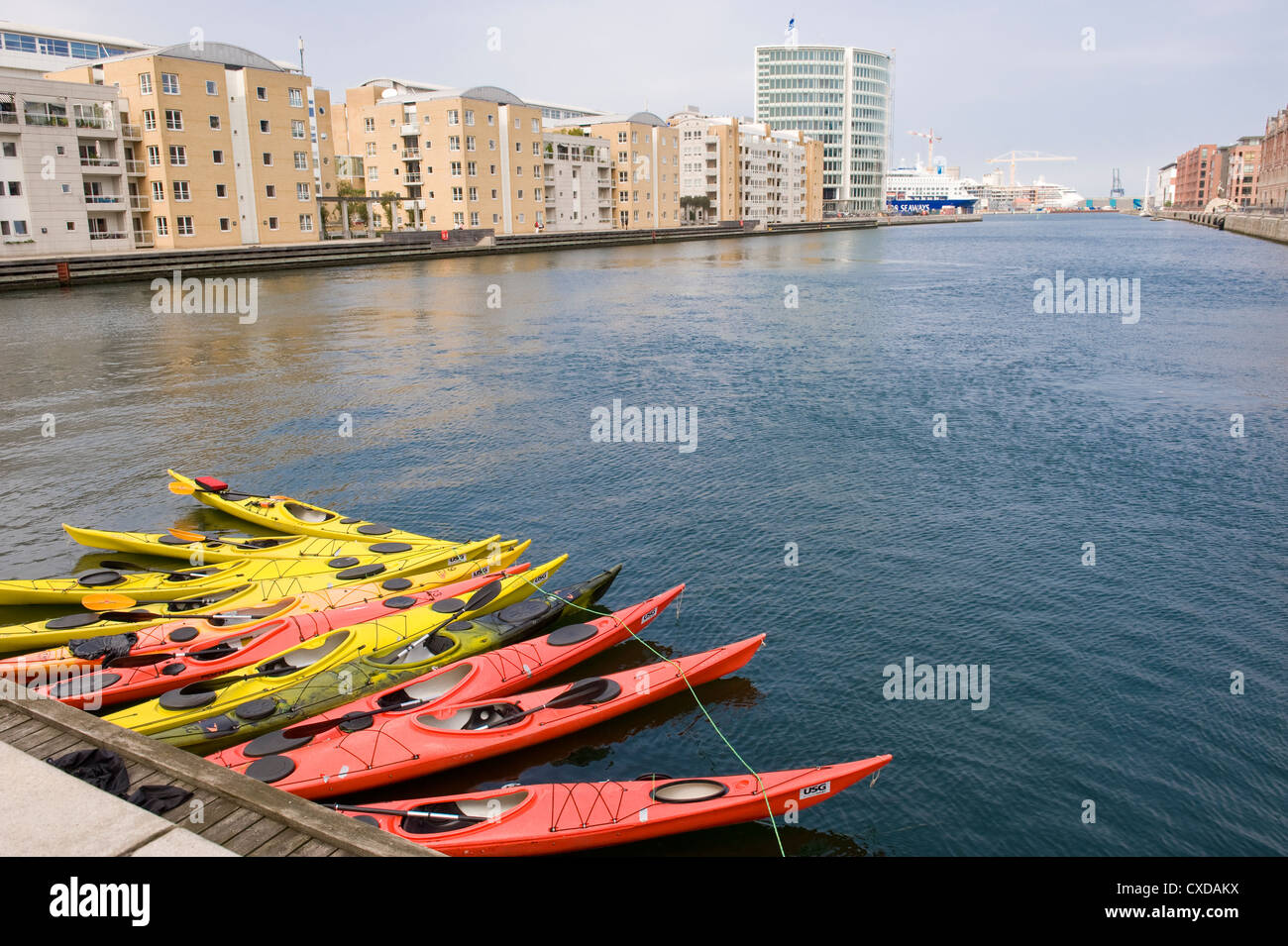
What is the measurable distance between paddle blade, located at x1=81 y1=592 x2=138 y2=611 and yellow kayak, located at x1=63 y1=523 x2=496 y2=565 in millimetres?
1956

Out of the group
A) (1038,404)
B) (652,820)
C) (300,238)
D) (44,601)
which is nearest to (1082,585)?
(652,820)

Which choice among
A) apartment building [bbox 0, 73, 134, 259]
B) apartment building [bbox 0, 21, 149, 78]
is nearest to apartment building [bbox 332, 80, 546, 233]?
apartment building [bbox 0, 21, 149, 78]

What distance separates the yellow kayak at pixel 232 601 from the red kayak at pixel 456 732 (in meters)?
3.60

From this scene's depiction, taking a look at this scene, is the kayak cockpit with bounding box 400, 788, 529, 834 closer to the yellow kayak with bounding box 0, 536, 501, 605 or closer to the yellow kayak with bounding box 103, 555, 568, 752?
the yellow kayak with bounding box 103, 555, 568, 752

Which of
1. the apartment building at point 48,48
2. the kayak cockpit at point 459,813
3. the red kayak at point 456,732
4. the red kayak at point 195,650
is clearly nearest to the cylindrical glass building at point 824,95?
the apartment building at point 48,48

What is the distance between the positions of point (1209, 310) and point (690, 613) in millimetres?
44460

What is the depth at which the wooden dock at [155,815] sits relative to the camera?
19.4ft

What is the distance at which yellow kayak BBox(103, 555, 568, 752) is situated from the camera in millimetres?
10766

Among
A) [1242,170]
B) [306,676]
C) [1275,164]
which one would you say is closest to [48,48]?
[306,676]

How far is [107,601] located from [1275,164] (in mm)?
160613

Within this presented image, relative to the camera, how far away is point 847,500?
66.3 feet

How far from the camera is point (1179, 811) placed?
10.4 m
